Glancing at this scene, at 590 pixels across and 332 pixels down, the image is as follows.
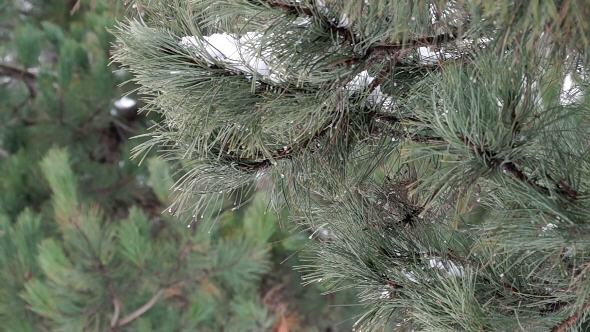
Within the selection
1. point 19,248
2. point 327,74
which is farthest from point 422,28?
point 19,248

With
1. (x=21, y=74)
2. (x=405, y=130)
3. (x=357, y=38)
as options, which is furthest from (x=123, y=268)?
(x=357, y=38)

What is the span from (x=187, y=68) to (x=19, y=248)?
1.19 m

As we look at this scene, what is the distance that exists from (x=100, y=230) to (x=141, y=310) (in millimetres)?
300

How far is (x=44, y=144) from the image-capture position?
2123 millimetres

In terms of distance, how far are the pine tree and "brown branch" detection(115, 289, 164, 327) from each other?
2.97 ft

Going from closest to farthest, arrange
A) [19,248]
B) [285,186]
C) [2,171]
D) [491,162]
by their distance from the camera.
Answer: [491,162] < [285,186] < [19,248] < [2,171]

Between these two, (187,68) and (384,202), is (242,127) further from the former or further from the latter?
(384,202)

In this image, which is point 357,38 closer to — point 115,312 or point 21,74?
point 115,312

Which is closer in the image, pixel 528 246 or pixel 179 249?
pixel 528 246

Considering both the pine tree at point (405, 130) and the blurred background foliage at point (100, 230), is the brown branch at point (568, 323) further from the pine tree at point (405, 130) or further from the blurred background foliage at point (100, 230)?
the blurred background foliage at point (100, 230)

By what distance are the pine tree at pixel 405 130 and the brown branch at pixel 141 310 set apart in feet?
2.97

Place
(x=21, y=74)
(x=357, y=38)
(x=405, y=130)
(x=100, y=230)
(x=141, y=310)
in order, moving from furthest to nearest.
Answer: (x=21, y=74) < (x=141, y=310) < (x=100, y=230) < (x=405, y=130) < (x=357, y=38)

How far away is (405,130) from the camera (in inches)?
31.3

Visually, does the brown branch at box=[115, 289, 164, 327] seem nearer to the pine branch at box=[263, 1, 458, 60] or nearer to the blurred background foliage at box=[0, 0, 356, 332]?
the blurred background foliage at box=[0, 0, 356, 332]
